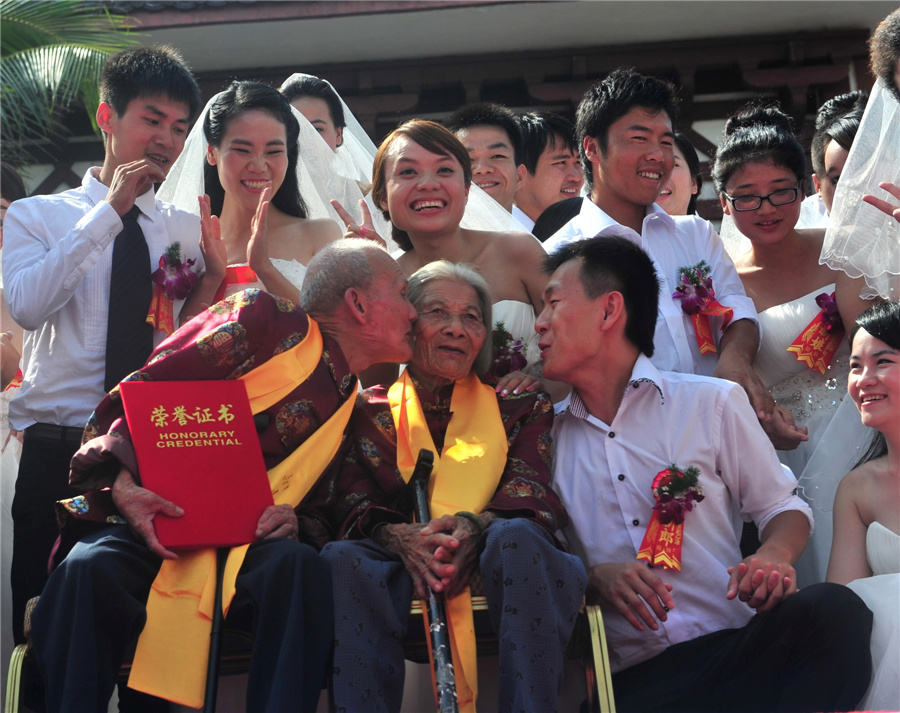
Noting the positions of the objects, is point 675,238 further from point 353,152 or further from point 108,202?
point 108,202

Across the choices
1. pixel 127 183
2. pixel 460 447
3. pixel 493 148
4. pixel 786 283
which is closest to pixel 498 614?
pixel 460 447

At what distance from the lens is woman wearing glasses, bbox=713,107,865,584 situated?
430cm

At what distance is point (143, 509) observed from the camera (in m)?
3.13

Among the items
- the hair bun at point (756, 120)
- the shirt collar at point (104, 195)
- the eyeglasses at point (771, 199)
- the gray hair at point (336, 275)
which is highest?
the hair bun at point (756, 120)

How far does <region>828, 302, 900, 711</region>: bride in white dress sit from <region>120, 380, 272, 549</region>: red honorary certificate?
188cm

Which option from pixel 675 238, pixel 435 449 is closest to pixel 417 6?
pixel 675 238

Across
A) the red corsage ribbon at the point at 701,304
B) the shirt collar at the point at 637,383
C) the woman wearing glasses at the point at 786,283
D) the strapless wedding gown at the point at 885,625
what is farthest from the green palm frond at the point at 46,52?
the strapless wedding gown at the point at 885,625

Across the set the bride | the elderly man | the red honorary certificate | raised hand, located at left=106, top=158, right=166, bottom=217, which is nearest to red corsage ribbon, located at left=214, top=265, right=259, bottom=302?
the bride

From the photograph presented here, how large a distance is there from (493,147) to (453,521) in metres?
2.87

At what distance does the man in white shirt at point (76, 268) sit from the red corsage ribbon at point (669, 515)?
6.03ft

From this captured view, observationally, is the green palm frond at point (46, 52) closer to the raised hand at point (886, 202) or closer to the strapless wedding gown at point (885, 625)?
the raised hand at point (886, 202)

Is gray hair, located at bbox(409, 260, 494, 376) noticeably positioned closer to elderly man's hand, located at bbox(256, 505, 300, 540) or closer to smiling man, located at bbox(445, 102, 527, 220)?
elderly man's hand, located at bbox(256, 505, 300, 540)

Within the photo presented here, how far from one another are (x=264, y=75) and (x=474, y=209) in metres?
4.00

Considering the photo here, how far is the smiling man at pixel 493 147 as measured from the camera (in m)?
5.63
